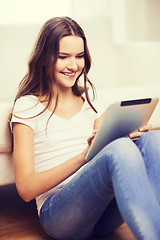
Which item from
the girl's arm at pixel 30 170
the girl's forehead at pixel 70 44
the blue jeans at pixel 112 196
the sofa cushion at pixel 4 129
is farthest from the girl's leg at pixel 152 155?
the sofa cushion at pixel 4 129

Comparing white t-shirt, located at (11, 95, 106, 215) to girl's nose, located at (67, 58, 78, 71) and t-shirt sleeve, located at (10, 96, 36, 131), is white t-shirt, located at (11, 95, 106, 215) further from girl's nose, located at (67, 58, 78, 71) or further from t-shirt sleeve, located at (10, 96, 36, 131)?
girl's nose, located at (67, 58, 78, 71)

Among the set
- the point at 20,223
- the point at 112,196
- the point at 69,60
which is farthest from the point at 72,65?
the point at 20,223

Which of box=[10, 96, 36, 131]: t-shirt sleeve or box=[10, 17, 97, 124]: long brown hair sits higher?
box=[10, 17, 97, 124]: long brown hair

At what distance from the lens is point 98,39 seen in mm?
2082

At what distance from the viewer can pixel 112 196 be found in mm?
1035

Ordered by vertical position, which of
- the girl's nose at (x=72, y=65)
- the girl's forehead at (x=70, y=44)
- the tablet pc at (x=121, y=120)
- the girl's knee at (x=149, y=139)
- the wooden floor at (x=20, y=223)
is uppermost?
the girl's forehead at (x=70, y=44)

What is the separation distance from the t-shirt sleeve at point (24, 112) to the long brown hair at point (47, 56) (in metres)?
0.04

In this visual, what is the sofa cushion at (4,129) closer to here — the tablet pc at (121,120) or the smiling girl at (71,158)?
the smiling girl at (71,158)

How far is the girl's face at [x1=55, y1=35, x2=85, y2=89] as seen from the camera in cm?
123

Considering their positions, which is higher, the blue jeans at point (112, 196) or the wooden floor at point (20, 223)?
the blue jeans at point (112, 196)

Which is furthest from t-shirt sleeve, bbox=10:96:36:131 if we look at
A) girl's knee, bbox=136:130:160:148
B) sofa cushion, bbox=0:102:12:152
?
girl's knee, bbox=136:130:160:148

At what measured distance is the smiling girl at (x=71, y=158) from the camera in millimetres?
885

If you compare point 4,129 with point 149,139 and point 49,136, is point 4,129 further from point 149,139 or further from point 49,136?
point 149,139

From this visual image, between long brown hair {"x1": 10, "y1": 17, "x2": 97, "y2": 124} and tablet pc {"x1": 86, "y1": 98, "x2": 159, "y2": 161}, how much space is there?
32cm
